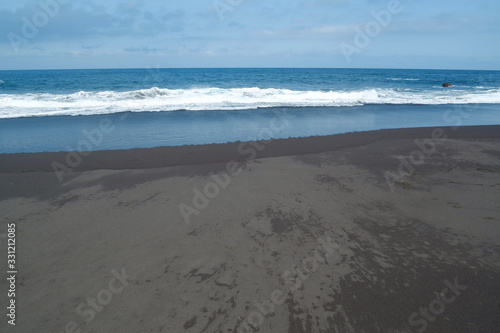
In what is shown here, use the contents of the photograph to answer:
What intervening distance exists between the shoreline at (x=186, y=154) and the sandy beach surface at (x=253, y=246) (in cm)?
15

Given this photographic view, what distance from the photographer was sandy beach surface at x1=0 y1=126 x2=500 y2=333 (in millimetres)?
2947

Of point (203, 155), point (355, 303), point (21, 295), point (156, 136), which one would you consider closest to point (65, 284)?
point (21, 295)

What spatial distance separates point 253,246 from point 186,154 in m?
5.09

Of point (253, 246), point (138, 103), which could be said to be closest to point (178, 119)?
point (138, 103)

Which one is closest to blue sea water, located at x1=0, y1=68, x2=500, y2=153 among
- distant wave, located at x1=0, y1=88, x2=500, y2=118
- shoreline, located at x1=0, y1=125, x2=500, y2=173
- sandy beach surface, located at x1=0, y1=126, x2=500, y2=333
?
distant wave, located at x1=0, y1=88, x2=500, y2=118

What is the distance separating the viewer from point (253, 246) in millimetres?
4078

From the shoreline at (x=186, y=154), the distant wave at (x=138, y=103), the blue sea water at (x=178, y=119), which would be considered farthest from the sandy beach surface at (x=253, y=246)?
the distant wave at (x=138, y=103)

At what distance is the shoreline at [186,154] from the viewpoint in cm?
755

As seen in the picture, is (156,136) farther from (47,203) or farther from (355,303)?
(355,303)

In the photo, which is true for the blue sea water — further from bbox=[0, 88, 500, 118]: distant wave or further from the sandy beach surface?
the sandy beach surface

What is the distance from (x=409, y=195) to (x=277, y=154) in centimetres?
399

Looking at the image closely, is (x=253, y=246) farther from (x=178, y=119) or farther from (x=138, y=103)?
(x=138, y=103)

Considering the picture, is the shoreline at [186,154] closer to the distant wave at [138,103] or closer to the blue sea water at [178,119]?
the blue sea water at [178,119]

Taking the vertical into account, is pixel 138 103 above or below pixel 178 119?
above
